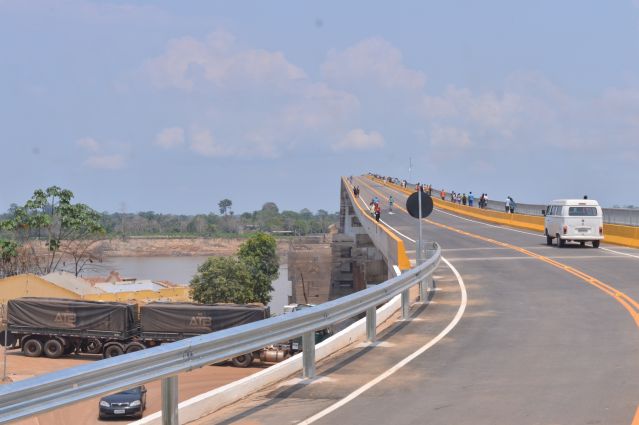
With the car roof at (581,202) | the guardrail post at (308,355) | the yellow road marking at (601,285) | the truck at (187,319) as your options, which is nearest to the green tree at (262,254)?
the truck at (187,319)

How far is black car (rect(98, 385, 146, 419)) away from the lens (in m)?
25.6

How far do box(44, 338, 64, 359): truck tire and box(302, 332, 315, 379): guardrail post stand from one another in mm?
36990

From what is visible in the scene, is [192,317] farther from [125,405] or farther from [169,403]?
[169,403]

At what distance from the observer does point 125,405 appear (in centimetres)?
2672

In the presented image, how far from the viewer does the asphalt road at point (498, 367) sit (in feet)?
28.0

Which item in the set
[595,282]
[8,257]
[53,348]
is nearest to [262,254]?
[8,257]

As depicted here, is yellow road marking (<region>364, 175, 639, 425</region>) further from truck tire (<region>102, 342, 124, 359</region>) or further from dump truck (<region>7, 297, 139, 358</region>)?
truck tire (<region>102, 342, 124, 359</region>)

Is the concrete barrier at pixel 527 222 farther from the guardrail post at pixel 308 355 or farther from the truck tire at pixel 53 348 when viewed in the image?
the guardrail post at pixel 308 355

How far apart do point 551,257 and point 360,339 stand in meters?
18.7

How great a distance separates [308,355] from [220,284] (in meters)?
68.7

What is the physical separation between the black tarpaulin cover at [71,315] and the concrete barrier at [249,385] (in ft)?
102

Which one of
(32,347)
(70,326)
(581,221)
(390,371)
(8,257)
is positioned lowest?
(32,347)

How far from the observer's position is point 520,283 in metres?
22.3

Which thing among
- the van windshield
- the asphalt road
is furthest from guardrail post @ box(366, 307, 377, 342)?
the van windshield
